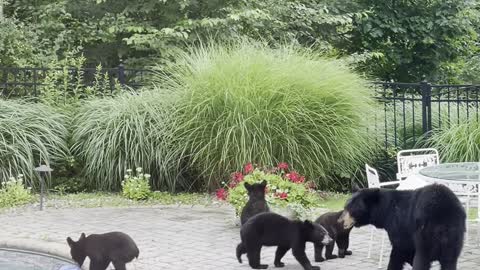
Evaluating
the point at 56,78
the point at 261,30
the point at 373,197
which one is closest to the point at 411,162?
the point at 373,197

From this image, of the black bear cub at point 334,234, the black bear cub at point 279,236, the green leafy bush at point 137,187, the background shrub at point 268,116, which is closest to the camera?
the black bear cub at point 279,236

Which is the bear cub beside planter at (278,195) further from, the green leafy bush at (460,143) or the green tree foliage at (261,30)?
the green tree foliage at (261,30)

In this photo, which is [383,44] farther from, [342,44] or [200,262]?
[200,262]

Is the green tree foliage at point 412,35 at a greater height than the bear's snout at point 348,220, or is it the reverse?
the green tree foliage at point 412,35

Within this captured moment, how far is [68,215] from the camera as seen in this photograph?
8.19 metres

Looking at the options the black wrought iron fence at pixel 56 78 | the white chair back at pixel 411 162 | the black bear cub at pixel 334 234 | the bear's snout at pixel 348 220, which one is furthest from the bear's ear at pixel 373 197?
the black wrought iron fence at pixel 56 78

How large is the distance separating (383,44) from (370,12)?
923 millimetres

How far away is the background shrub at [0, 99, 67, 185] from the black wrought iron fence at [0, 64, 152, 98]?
2.14 ft

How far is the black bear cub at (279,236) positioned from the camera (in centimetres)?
565

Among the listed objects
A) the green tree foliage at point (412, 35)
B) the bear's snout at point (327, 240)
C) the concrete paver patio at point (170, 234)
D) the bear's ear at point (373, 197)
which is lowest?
the concrete paver patio at point (170, 234)

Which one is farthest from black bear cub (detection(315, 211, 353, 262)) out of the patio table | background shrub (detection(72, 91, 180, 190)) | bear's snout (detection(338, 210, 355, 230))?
background shrub (detection(72, 91, 180, 190))

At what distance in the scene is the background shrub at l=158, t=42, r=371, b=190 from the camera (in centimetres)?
883

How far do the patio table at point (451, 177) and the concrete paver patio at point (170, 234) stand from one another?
0.49 metres

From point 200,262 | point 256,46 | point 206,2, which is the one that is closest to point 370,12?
point 206,2
